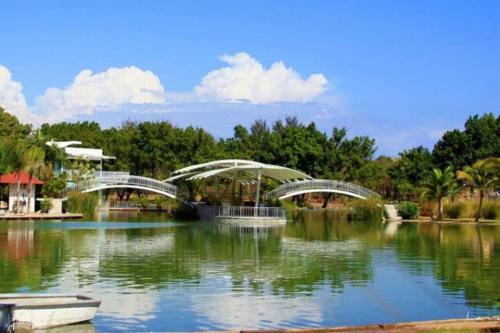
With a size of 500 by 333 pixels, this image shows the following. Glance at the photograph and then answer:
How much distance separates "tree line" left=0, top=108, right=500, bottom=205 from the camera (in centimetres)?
6600

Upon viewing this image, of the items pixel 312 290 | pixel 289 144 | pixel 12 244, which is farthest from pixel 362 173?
pixel 312 290

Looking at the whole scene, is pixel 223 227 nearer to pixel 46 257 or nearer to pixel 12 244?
pixel 12 244

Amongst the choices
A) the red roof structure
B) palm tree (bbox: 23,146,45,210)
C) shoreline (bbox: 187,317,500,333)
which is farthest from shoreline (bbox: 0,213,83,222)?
shoreline (bbox: 187,317,500,333)

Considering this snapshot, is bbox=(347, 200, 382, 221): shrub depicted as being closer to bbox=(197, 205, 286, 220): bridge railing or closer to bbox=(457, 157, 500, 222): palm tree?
bbox=(457, 157, 500, 222): palm tree

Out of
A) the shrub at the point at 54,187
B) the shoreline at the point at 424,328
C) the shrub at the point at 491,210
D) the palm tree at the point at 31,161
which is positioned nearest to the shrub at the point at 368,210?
the shrub at the point at 491,210

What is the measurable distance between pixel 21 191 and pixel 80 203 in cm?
411

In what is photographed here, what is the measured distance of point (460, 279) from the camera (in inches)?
750

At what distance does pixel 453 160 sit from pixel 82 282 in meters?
53.5

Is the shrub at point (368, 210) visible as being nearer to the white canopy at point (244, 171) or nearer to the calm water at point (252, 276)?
the white canopy at point (244, 171)

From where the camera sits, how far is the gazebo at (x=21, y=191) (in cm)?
4512

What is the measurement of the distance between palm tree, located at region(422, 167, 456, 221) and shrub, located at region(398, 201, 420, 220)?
1339mm

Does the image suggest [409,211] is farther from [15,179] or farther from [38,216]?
[15,179]

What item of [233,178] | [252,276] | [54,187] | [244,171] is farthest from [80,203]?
[252,276]

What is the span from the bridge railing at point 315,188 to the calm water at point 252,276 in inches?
726
